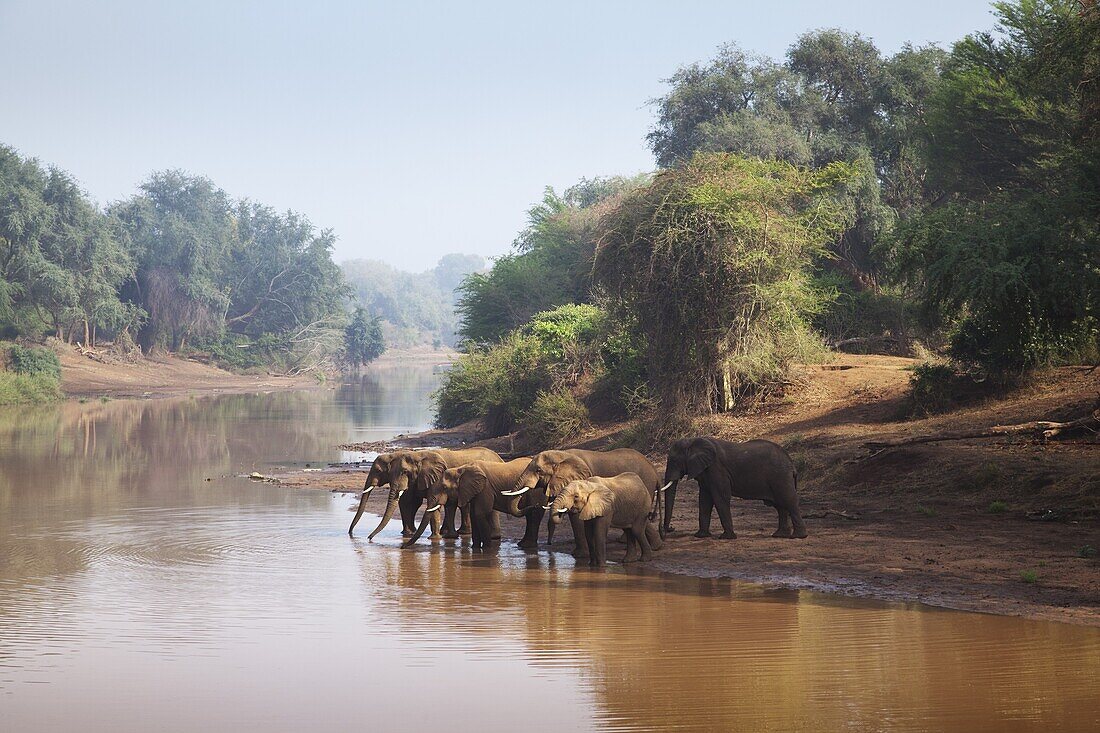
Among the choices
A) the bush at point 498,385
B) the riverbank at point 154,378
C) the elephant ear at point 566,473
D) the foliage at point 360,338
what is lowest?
the elephant ear at point 566,473

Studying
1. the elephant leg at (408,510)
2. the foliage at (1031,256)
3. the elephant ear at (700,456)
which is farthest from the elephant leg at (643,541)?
the foliage at (1031,256)

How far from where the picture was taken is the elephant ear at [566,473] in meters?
14.6

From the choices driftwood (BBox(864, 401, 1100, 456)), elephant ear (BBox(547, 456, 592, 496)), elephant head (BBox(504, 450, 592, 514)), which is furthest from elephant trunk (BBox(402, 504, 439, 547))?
driftwood (BBox(864, 401, 1100, 456))

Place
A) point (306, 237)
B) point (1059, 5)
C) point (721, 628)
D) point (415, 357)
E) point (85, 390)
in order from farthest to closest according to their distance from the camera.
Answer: point (415, 357) → point (306, 237) → point (85, 390) → point (1059, 5) → point (721, 628)

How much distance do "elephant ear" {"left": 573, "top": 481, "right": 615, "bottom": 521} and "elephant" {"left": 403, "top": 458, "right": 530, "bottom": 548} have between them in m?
2.21

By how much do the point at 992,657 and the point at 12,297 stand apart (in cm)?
6564

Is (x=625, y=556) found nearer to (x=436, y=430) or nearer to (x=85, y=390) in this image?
Result: (x=436, y=430)

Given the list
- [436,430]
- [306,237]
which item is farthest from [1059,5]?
[306,237]

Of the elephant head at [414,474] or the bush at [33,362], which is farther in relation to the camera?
the bush at [33,362]

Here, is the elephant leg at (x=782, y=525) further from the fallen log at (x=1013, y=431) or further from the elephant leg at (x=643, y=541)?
the fallen log at (x=1013, y=431)

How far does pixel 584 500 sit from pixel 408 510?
4046mm

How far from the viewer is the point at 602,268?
25.7 meters

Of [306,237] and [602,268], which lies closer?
[602,268]

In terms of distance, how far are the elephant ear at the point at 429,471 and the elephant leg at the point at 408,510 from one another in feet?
0.71
